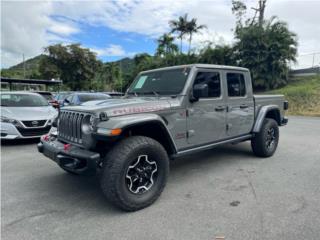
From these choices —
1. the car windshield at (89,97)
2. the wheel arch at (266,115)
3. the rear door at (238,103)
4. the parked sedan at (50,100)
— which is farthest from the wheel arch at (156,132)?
the parked sedan at (50,100)

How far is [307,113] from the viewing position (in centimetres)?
1441

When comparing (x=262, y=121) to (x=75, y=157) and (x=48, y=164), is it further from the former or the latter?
(x=48, y=164)

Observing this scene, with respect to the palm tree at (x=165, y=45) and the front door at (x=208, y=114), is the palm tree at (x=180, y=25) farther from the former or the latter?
the front door at (x=208, y=114)

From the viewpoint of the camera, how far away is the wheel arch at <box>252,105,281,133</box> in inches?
197

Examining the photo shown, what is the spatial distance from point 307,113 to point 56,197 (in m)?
14.9

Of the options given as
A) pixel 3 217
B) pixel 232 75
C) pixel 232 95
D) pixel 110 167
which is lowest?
pixel 3 217

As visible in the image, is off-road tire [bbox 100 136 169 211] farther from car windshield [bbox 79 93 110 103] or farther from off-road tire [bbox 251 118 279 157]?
car windshield [bbox 79 93 110 103]

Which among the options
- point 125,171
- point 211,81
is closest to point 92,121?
point 125,171

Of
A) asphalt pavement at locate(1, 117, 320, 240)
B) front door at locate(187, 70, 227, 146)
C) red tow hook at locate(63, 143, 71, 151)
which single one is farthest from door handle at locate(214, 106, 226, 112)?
red tow hook at locate(63, 143, 71, 151)

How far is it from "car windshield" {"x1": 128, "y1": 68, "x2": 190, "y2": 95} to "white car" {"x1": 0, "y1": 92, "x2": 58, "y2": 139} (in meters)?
2.56

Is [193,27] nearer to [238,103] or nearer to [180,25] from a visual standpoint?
[180,25]

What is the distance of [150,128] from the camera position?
342cm

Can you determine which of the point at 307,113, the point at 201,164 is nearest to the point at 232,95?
the point at 201,164

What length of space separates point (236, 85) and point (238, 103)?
0.36 metres
